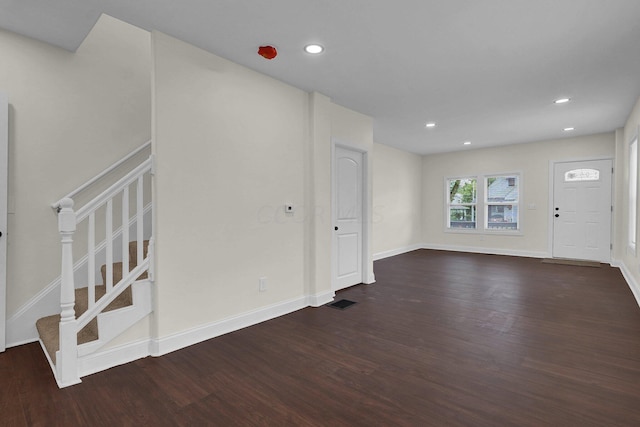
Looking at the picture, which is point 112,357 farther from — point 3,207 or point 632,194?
point 632,194

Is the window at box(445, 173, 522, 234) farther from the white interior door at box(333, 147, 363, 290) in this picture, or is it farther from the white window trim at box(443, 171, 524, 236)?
the white interior door at box(333, 147, 363, 290)

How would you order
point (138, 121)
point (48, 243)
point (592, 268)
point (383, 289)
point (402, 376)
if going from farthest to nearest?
point (592, 268), point (383, 289), point (138, 121), point (48, 243), point (402, 376)

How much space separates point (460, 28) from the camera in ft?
8.00

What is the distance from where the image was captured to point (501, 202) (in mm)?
7434

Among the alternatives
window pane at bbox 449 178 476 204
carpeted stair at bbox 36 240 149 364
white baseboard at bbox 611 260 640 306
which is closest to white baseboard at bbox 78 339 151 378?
carpeted stair at bbox 36 240 149 364

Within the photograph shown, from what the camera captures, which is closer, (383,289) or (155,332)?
(155,332)

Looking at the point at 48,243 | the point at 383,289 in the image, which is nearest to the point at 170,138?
the point at 48,243

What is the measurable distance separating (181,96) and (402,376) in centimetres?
271

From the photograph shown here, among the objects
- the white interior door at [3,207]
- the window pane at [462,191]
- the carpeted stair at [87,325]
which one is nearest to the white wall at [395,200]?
the window pane at [462,191]

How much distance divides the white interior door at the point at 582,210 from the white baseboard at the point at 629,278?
37cm

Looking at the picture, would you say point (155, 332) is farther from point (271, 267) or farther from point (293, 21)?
point (293, 21)

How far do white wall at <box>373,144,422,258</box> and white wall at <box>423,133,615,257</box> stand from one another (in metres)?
0.43

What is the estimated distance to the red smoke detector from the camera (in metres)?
2.70

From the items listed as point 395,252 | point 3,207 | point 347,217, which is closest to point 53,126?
point 3,207
